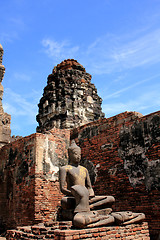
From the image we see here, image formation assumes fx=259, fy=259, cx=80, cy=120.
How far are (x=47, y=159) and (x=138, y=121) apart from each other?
365cm

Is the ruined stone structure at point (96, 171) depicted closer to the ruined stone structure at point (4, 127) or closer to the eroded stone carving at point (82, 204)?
the eroded stone carving at point (82, 204)

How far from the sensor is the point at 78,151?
653cm

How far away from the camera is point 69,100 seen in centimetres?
1681

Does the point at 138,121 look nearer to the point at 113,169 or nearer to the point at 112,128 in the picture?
the point at 112,128

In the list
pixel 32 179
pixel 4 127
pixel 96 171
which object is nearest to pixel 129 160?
pixel 96 171

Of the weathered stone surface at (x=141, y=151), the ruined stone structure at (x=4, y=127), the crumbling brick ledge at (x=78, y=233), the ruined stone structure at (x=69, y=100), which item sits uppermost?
the ruined stone structure at (x=69, y=100)

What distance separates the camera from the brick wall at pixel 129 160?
292 inches

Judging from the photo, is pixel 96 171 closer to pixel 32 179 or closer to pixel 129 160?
pixel 129 160

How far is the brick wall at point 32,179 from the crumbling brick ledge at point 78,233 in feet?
8.46

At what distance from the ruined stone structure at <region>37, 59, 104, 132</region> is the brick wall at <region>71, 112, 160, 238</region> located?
665 cm

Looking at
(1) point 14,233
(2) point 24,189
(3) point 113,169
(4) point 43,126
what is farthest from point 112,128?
(4) point 43,126

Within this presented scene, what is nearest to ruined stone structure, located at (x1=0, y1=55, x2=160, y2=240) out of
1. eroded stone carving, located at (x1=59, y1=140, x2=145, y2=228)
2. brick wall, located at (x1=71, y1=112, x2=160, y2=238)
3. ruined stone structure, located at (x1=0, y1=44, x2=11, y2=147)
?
Result: brick wall, located at (x1=71, y1=112, x2=160, y2=238)

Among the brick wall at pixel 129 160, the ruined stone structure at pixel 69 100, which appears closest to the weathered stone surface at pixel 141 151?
the brick wall at pixel 129 160

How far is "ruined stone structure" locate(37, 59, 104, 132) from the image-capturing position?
1639 cm
